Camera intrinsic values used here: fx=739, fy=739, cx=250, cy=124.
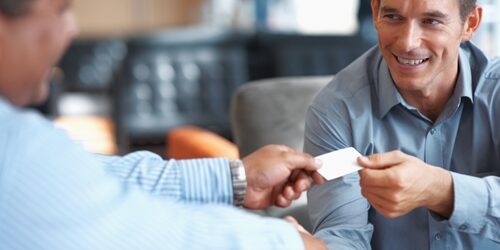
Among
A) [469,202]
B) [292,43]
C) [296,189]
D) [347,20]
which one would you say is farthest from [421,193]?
[347,20]

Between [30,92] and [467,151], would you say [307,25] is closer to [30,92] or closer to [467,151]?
[467,151]

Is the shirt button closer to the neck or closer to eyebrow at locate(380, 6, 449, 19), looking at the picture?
the neck

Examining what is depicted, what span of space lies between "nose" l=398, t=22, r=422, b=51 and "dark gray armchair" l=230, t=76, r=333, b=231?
0.79m

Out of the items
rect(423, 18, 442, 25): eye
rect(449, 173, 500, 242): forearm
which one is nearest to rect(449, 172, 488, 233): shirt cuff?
rect(449, 173, 500, 242): forearm

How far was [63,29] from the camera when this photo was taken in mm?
977

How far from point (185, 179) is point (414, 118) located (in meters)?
0.59

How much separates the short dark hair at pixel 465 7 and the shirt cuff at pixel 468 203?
1.34 feet

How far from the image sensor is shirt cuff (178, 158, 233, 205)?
139cm

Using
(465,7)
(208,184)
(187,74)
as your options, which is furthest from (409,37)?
(187,74)

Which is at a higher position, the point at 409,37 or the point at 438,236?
the point at 409,37

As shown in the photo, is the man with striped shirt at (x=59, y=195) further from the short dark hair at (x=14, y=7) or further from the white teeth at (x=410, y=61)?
the white teeth at (x=410, y=61)

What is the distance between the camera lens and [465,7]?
5.52 feet

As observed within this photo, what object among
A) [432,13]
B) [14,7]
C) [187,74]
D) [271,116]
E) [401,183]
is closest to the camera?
[14,7]

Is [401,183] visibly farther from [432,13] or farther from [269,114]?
[269,114]
